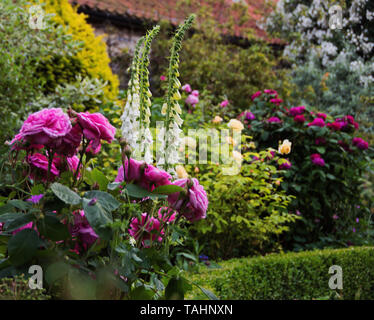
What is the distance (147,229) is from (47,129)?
0.34 m

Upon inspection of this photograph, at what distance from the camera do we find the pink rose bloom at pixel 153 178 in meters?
0.97

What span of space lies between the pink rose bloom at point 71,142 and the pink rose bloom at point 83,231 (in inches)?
5.9

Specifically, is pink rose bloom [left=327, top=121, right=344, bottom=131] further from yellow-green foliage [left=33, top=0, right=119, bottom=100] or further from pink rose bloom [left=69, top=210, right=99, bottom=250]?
pink rose bloom [left=69, top=210, right=99, bottom=250]

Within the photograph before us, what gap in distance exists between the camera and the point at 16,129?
4.04 metres

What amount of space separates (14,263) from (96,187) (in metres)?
0.27

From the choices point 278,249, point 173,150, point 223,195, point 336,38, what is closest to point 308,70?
point 336,38

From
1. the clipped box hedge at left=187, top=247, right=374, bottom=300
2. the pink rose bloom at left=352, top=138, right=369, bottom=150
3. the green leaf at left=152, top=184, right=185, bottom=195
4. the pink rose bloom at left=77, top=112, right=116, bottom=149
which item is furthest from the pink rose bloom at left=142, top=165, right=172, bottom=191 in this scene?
the pink rose bloom at left=352, top=138, right=369, bottom=150

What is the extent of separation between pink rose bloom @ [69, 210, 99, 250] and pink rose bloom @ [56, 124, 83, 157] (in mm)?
150

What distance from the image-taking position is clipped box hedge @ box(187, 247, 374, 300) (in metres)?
3.11

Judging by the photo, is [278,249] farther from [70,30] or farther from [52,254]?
[52,254]

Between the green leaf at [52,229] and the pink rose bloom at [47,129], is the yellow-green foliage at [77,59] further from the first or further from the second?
the green leaf at [52,229]

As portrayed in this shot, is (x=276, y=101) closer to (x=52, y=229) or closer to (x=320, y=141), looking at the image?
(x=320, y=141)

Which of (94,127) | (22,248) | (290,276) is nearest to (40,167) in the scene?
(94,127)

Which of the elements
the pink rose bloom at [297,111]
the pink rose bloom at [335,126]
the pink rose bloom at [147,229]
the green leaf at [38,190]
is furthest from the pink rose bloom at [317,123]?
the green leaf at [38,190]
